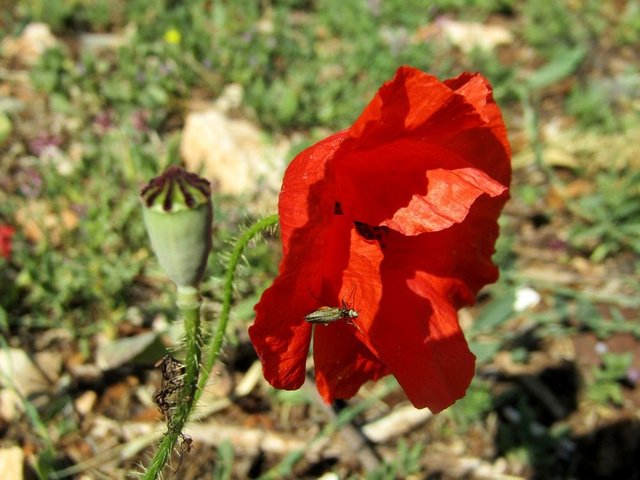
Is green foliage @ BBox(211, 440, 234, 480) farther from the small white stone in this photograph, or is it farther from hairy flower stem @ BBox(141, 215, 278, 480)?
the small white stone

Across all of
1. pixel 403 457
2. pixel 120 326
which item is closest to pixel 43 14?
pixel 120 326

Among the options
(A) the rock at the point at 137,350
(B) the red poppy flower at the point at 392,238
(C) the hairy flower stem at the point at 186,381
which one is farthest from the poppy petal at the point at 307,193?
(A) the rock at the point at 137,350

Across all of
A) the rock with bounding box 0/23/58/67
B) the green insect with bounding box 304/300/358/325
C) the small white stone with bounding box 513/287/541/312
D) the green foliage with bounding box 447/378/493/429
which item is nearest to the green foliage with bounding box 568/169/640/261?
the small white stone with bounding box 513/287/541/312

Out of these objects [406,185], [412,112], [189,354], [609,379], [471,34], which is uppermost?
[412,112]

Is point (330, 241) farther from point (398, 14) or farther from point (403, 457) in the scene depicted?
point (398, 14)

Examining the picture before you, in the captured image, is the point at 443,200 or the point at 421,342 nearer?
the point at 443,200

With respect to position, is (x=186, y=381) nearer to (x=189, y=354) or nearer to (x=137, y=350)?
(x=189, y=354)

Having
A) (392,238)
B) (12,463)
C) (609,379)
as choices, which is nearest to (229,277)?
(392,238)
